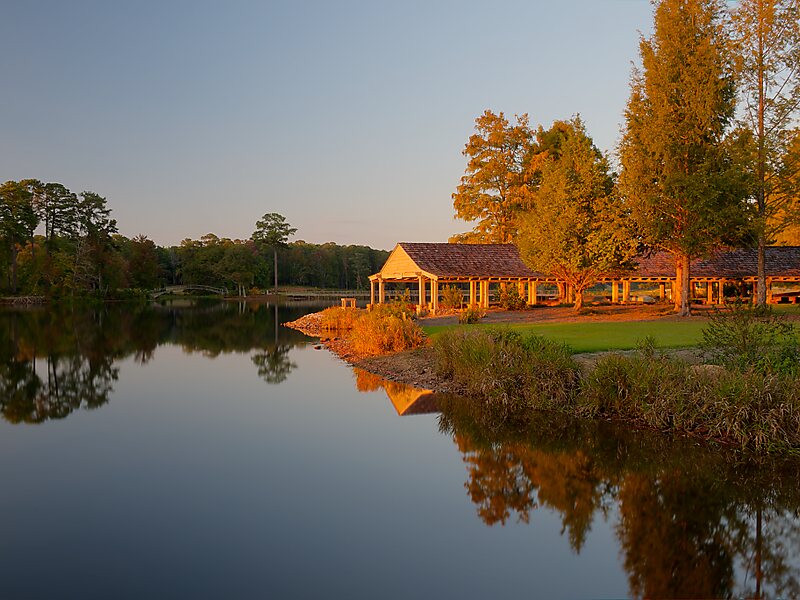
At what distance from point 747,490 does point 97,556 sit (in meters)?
8.09

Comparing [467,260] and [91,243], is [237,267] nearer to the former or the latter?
[91,243]

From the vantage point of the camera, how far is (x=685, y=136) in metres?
25.4

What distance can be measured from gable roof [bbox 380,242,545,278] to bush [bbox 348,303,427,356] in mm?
10890

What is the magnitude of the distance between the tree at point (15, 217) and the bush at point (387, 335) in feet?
174

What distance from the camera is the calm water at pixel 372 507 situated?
20.2 feet

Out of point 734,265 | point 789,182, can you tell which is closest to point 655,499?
point 789,182

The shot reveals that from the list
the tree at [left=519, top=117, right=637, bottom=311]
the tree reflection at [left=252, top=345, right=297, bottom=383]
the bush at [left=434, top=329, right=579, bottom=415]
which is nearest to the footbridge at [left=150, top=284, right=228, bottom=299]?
the tree reflection at [left=252, top=345, right=297, bottom=383]

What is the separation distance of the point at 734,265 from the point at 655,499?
31767mm

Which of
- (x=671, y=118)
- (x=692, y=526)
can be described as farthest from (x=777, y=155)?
(x=692, y=526)

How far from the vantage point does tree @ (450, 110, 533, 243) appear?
46544 millimetres

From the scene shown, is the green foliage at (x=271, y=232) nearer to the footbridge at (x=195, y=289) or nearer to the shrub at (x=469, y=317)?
the footbridge at (x=195, y=289)

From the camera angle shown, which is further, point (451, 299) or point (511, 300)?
point (451, 299)

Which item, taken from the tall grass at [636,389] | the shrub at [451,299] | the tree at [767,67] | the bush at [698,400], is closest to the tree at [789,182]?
the tree at [767,67]

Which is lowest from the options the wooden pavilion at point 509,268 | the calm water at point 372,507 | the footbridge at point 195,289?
the calm water at point 372,507
